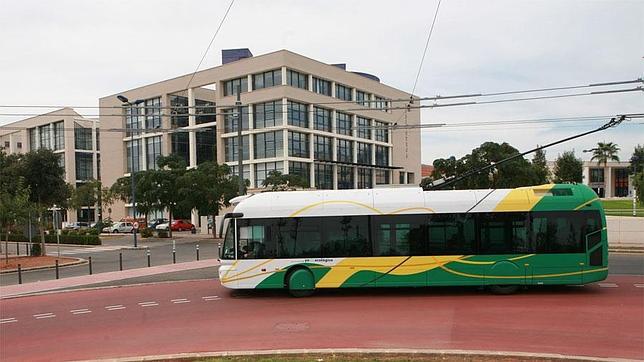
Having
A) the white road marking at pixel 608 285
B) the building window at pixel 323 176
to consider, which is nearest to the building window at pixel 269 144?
the building window at pixel 323 176

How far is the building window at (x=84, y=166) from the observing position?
8294cm

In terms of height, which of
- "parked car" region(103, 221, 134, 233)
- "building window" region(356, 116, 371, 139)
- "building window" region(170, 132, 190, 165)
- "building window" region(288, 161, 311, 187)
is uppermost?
"building window" region(356, 116, 371, 139)

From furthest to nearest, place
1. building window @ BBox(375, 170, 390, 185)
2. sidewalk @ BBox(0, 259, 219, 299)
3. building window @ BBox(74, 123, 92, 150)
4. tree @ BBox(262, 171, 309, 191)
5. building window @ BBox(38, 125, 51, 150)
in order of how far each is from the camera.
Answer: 1. building window @ BBox(38, 125, 51, 150)
2. building window @ BBox(74, 123, 92, 150)
3. building window @ BBox(375, 170, 390, 185)
4. tree @ BBox(262, 171, 309, 191)
5. sidewalk @ BBox(0, 259, 219, 299)

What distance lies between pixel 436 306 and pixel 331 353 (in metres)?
4.75

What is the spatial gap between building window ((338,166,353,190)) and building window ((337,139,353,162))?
1.14 metres

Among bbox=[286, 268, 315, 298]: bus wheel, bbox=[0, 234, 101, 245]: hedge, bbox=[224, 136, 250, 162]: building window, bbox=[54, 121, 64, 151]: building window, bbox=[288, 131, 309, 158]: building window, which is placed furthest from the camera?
bbox=[54, 121, 64, 151]: building window

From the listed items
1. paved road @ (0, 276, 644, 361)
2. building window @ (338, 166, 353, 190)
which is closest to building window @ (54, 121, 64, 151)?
building window @ (338, 166, 353, 190)

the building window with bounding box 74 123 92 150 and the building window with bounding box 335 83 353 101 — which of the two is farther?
the building window with bounding box 74 123 92 150

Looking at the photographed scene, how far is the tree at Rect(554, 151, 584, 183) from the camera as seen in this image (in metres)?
76.9

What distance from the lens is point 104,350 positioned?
336 inches

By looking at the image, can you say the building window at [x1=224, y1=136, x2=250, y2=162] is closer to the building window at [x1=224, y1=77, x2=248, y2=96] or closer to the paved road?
the building window at [x1=224, y1=77, x2=248, y2=96]

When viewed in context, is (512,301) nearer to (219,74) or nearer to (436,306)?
(436,306)

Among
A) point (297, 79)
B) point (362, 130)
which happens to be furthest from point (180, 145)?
point (362, 130)

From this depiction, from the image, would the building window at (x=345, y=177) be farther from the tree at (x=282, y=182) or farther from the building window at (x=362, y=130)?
the tree at (x=282, y=182)
